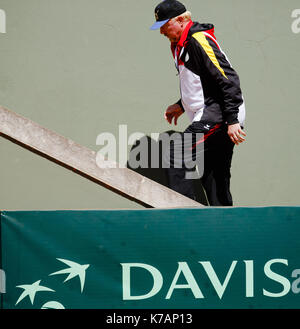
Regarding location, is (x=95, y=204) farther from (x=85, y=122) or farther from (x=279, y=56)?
(x=279, y=56)

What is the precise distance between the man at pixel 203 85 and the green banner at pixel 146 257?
0.62 meters

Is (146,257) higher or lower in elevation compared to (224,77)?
lower

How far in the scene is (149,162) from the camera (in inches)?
170

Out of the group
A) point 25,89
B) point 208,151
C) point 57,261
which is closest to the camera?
point 57,261

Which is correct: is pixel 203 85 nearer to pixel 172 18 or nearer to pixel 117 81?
pixel 172 18

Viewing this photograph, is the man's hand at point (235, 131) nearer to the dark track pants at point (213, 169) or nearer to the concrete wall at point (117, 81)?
the dark track pants at point (213, 169)

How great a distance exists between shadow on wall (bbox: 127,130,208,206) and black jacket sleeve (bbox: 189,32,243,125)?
1.14 meters

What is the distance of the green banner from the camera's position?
8.92 feet

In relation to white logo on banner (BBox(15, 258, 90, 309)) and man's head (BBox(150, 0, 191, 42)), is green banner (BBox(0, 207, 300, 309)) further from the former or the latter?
man's head (BBox(150, 0, 191, 42))

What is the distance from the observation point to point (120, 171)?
113 inches

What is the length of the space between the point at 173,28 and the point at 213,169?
1028 mm

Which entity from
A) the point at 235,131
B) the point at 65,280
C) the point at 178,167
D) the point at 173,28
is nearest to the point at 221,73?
the point at 235,131

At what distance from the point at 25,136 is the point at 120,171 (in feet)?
1.86
